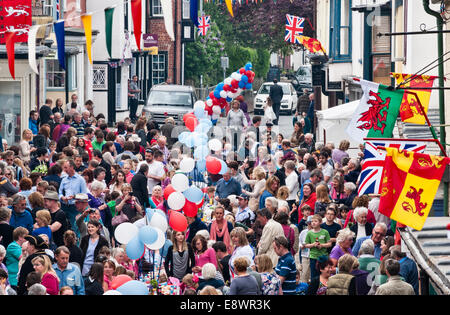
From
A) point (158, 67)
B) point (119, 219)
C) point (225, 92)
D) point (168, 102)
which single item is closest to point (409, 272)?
point (119, 219)

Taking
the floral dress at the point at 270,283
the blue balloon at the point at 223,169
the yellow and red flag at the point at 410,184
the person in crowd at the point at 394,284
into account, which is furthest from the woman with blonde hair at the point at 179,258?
the blue balloon at the point at 223,169

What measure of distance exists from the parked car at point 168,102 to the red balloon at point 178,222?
61.1ft

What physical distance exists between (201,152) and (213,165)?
6.45ft

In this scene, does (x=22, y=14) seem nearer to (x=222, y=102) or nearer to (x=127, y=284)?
(x=222, y=102)

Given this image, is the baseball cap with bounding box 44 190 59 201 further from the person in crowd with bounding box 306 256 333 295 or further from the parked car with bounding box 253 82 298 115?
the parked car with bounding box 253 82 298 115

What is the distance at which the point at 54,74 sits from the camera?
113 feet

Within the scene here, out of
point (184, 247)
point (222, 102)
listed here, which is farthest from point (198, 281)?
point (222, 102)

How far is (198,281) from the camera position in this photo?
11711 mm

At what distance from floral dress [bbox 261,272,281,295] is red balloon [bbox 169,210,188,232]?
2364 mm

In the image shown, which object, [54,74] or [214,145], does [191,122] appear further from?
[54,74]

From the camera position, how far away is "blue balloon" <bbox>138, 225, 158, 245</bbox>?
40.0 feet

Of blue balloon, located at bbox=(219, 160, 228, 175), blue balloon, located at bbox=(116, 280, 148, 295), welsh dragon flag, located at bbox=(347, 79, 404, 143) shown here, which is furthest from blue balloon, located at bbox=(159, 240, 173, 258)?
blue balloon, located at bbox=(219, 160, 228, 175)

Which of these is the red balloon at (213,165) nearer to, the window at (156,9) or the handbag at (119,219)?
the handbag at (119,219)
